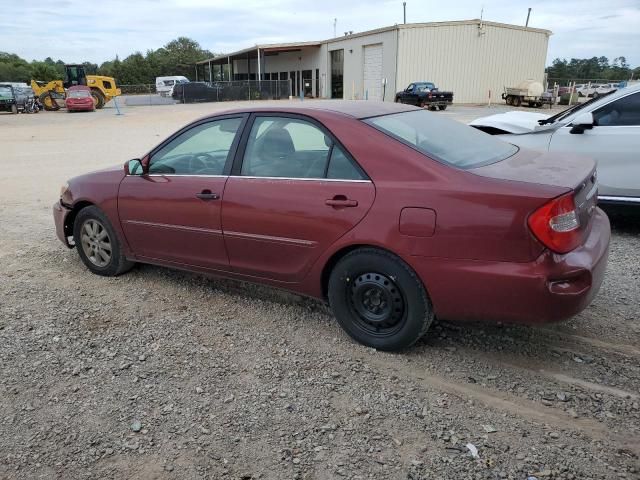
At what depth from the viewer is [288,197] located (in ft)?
11.9

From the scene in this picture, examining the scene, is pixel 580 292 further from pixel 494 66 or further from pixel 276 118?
pixel 494 66

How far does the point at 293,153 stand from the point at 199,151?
92 centimetres

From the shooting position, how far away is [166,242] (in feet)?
14.4

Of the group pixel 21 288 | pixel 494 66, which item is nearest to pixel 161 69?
pixel 494 66

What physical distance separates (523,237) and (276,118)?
1933mm

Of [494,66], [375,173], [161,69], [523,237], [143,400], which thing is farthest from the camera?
[161,69]

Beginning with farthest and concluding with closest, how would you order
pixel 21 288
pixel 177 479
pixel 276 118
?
pixel 21 288, pixel 276 118, pixel 177 479

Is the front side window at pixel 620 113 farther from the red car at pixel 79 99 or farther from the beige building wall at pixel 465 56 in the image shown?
the red car at pixel 79 99

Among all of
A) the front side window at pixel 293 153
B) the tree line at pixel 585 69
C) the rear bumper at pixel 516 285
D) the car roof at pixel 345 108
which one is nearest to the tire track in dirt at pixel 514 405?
the rear bumper at pixel 516 285

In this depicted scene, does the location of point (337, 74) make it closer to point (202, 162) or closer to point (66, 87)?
point (66, 87)

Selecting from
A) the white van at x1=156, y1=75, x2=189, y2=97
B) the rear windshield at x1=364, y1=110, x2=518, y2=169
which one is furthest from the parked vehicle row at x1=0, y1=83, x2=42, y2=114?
the rear windshield at x1=364, y1=110, x2=518, y2=169

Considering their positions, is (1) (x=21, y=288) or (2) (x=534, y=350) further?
(1) (x=21, y=288)

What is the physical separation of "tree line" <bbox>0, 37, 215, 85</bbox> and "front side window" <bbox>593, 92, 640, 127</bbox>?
5794cm

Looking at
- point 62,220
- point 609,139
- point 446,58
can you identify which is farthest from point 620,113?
point 446,58
